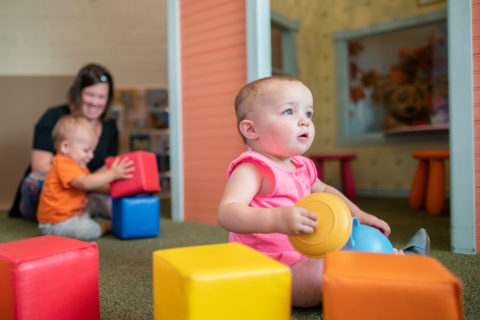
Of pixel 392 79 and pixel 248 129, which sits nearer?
pixel 248 129

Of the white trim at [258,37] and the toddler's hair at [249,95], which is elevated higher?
the white trim at [258,37]

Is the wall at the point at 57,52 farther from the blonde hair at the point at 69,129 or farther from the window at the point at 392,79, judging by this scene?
the window at the point at 392,79

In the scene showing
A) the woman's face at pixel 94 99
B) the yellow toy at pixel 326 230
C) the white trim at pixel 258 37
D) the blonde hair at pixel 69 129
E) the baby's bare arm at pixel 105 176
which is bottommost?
the yellow toy at pixel 326 230

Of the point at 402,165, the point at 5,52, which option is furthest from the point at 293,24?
the point at 5,52

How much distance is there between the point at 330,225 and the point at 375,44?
3924 mm

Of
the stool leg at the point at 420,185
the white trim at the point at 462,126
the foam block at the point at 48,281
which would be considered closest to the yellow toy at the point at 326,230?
the foam block at the point at 48,281

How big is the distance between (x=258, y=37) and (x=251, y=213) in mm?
1520

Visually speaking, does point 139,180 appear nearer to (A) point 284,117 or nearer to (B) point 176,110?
(B) point 176,110

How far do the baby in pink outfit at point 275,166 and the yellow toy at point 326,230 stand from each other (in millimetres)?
142

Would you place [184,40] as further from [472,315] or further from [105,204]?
[472,315]

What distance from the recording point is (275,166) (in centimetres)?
114

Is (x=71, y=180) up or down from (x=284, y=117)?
down

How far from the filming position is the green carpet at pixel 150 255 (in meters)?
1.08

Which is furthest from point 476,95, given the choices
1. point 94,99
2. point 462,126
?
point 94,99
